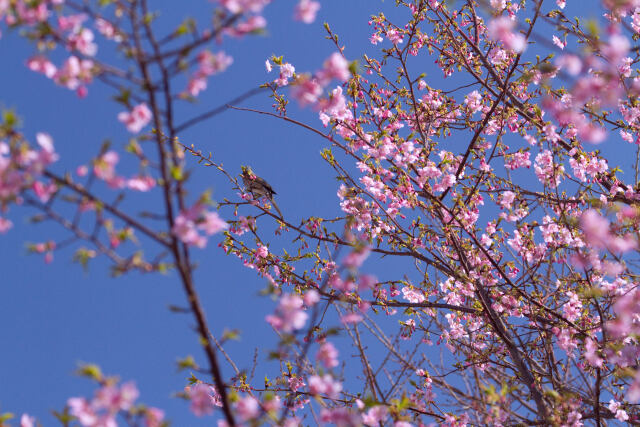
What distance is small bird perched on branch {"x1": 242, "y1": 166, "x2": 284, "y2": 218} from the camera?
5762 mm

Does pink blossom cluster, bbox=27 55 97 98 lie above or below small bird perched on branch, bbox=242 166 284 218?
below

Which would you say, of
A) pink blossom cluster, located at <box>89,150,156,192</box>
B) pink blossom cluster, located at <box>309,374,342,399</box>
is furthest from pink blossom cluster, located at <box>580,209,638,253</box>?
pink blossom cluster, located at <box>89,150,156,192</box>

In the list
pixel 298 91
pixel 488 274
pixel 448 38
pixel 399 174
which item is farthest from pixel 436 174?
pixel 448 38

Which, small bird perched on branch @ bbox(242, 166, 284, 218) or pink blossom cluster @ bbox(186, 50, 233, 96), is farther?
small bird perched on branch @ bbox(242, 166, 284, 218)

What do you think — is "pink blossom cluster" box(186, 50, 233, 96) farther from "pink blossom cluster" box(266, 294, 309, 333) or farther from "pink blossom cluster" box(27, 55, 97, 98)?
"pink blossom cluster" box(266, 294, 309, 333)

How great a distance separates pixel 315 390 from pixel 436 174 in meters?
2.96

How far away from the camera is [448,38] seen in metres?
7.15

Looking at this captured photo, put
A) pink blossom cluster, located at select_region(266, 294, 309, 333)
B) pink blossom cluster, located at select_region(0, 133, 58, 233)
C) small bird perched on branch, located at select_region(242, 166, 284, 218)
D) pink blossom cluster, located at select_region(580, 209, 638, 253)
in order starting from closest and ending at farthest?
pink blossom cluster, located at select_region(0, 133, 58, 233) < pink blossom cluster, located at select_region(266, 294, 309, 333) < pink blossom cluster, located at select_region(580, 209, 638, 253) < small bird perched on branch, located at select_region(242, 166, 284, 218)

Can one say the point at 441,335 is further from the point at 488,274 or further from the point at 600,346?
the point at 600,346

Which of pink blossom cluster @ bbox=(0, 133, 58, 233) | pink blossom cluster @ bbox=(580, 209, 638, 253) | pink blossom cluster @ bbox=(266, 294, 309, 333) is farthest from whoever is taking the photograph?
pink blossom cluster @ bbox=(580, 209, 638, 253)

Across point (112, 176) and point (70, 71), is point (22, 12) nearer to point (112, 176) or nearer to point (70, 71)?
point (70, 71)

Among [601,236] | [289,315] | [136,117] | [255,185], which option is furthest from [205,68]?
[255,185]

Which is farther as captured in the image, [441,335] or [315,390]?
[441,335]

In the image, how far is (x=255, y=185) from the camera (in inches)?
229
